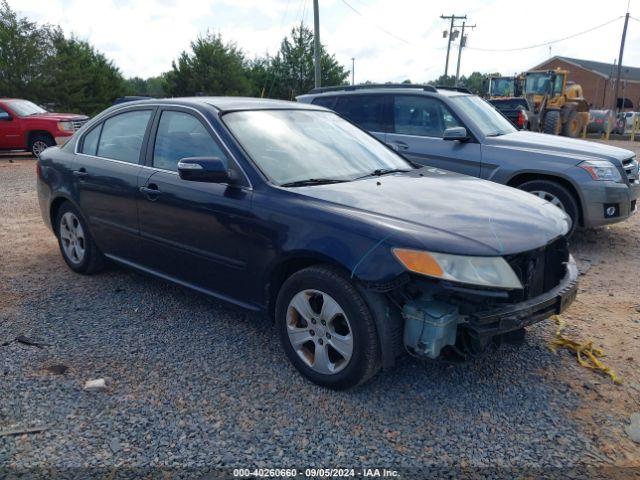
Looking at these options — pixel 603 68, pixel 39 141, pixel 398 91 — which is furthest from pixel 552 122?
pixel 603 68

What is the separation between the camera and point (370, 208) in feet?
9.84

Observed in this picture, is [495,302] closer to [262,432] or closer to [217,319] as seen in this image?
[262,432]

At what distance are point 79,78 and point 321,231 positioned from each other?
31520 millimetres

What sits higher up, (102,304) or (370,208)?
(370,208)

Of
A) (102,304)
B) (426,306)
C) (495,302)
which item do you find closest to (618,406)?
(495,302)

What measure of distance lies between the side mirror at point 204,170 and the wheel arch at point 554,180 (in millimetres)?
4028

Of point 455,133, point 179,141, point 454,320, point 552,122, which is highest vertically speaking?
point 552,122

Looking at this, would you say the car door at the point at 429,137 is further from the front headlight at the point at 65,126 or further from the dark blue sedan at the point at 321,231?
the front headlight at the point at 65,126

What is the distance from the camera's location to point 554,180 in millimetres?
6020

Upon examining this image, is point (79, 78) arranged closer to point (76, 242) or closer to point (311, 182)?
point (76, 242)

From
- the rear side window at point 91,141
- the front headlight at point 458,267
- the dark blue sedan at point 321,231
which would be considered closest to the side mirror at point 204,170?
the dark blue sedan at point 321,231

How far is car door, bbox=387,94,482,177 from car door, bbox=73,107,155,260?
3.23 meters

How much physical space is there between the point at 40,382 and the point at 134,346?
24.3 inches

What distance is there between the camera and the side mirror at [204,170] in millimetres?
3260
